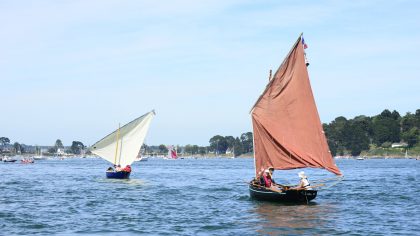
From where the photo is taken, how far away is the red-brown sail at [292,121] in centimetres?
5059

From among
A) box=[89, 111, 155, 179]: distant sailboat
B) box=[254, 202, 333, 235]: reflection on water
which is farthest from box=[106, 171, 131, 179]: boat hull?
box=[254, 202, 333, 235]: reflection on water

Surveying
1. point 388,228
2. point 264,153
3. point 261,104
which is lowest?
point 388,228

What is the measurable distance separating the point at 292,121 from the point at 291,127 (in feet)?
1.47

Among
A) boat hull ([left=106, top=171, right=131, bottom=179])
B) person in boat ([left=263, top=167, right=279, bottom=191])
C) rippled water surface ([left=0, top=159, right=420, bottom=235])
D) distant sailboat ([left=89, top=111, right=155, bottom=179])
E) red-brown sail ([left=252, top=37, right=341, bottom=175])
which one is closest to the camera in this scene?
rippled water surface ([left=0, top=159, right=420, bottom=235])

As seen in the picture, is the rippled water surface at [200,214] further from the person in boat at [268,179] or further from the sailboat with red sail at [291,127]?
the person in boat at [268,179]

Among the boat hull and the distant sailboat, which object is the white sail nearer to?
the distant sailboat

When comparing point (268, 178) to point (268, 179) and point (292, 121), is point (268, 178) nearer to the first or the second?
point (268, 179)

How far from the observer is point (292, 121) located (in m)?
51.7

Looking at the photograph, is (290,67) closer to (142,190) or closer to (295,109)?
(295,109)

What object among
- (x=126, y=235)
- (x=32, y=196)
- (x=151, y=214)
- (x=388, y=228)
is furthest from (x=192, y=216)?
(x=32, y=196)

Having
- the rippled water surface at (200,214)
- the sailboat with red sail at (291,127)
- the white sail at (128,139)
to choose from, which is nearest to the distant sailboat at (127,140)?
the white sail at (128,139)

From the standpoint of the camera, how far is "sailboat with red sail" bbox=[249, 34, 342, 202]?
5050 centimetres

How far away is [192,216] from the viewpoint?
152 ft

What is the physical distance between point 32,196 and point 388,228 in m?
33.8
